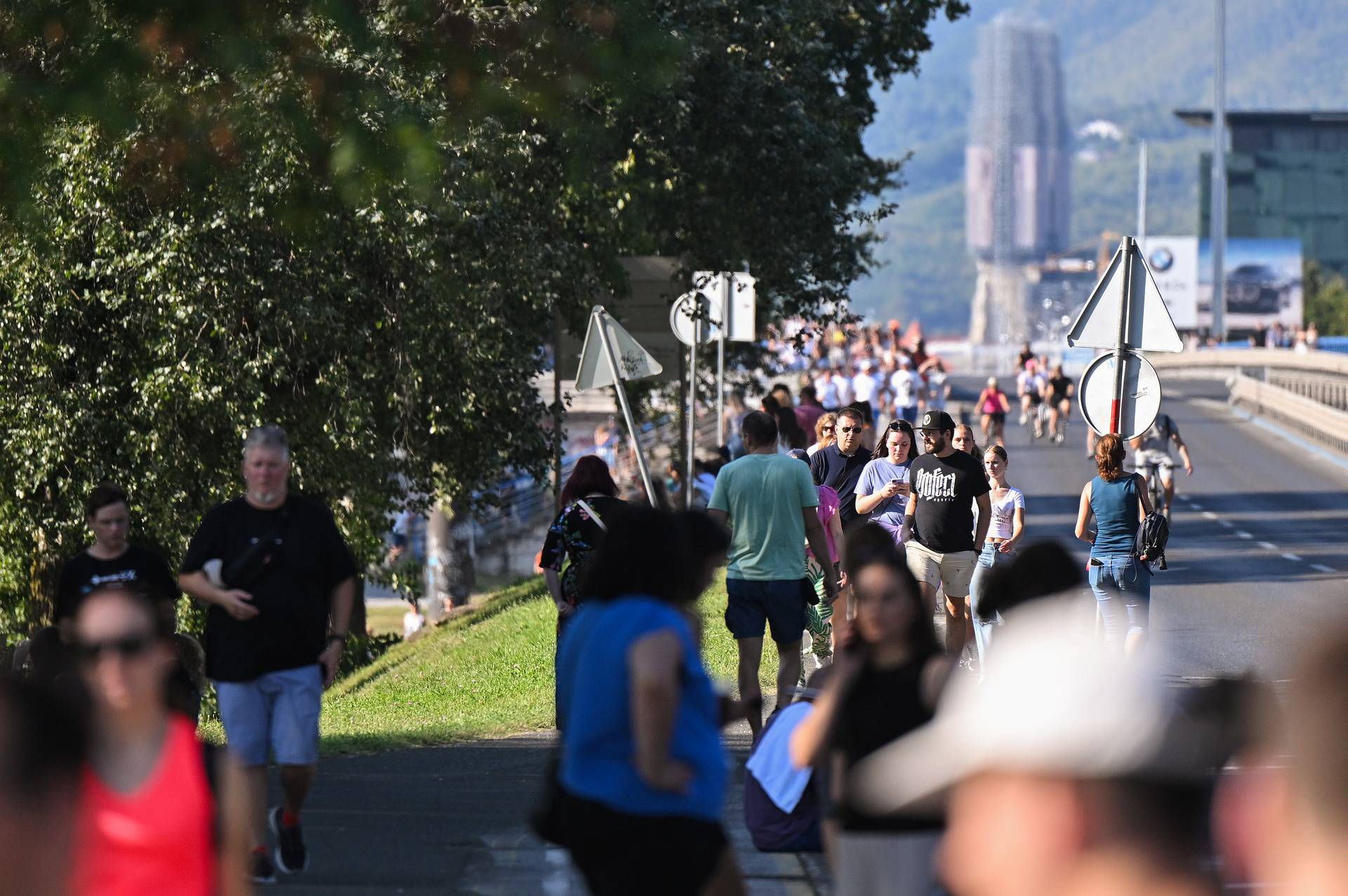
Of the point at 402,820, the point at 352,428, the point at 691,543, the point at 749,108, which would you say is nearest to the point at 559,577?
the point at 402,820

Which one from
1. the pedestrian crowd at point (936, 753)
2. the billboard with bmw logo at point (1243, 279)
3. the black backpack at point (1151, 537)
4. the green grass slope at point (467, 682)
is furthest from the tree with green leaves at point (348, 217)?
the billboard with bmw logo at point (1243, 279)

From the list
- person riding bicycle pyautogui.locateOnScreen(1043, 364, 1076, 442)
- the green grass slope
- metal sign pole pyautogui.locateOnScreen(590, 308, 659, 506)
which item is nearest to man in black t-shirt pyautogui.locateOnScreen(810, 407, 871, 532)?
metal sign pole pyautogui.locateOnScreen(590, 308, 659, 506)

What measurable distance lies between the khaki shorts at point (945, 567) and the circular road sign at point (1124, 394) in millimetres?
1371

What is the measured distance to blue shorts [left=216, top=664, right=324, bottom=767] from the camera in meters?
6.96

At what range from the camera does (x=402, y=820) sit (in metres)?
8.73

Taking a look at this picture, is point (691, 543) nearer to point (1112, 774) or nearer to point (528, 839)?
point (1112, 774)

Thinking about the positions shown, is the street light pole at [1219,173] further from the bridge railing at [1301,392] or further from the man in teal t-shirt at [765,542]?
the man in teal t-shirt at [765,542]

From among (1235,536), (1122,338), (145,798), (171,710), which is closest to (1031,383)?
(1235,536)

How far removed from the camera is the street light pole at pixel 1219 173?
69.8m

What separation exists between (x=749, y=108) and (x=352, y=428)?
7.23 metres

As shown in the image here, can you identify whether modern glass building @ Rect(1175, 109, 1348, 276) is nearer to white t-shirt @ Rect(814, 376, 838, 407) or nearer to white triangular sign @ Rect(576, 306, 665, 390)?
white t-shirt @ Rect(814, 376, 838, 407)

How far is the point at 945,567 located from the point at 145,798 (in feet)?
29.0

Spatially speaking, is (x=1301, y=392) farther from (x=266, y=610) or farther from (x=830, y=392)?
(x=266, y=610)

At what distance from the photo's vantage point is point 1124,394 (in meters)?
13.2
